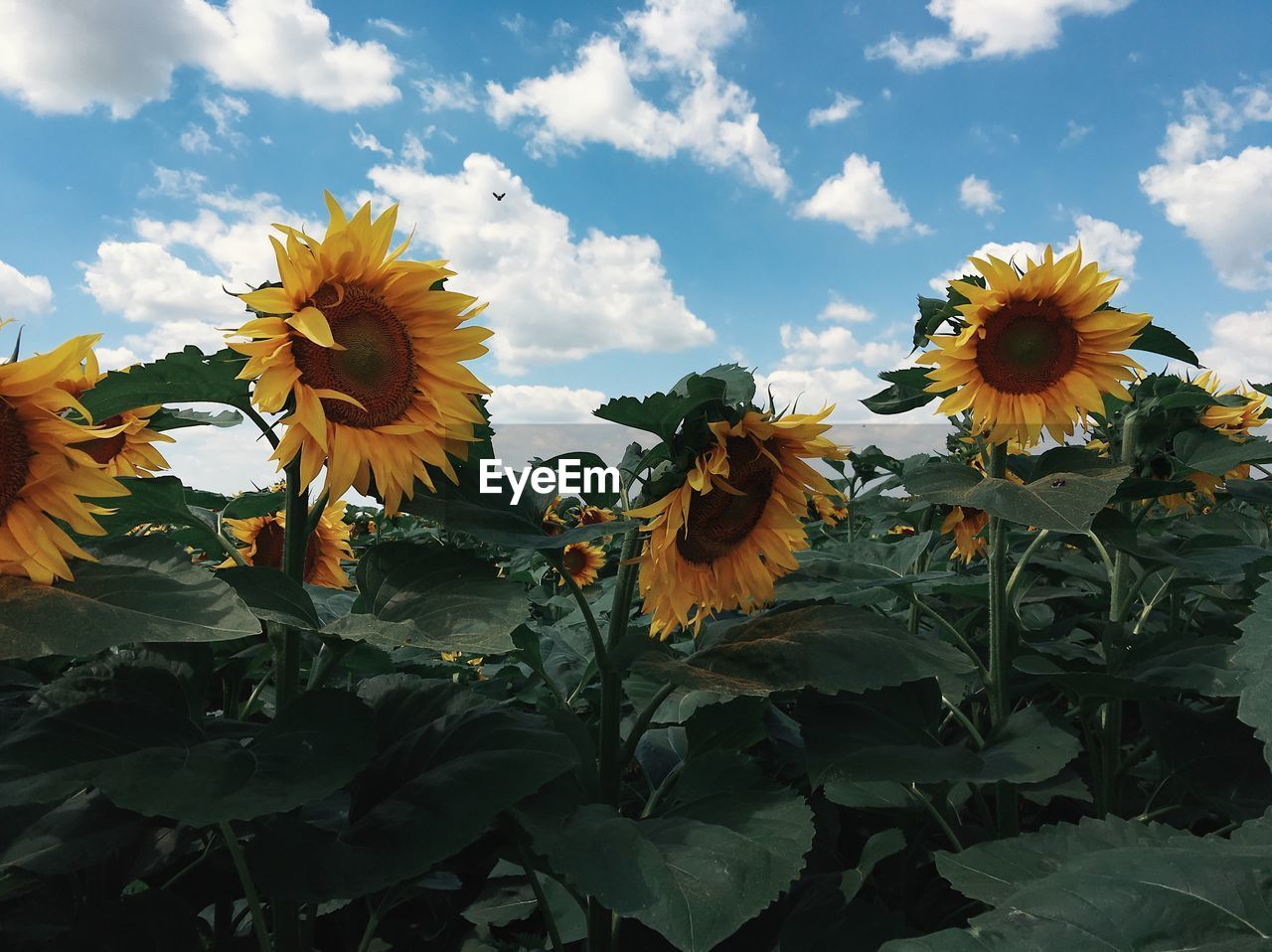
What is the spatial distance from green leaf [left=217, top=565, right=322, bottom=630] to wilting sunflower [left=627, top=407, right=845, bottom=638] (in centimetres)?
66

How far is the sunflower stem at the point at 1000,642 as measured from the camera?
208cm

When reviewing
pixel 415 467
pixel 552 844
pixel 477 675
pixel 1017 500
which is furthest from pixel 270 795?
pixel 477 675

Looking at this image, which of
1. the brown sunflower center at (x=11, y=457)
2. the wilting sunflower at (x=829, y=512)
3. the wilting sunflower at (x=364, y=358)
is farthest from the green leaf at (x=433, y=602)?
the wilting sunflower at (x=829, y=512)

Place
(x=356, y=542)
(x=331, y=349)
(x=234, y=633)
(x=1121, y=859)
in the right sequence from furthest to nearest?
(x=356, y=542) → (x=331, y=349) → (x=234, y=633) → (x=1121, y=859)

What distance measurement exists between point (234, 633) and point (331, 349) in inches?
24.5

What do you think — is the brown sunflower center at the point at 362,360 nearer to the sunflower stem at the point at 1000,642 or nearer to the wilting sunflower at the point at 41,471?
the wilting sunflower at the point at 41,471

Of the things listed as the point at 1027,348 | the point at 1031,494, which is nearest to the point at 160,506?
the point at 1031,494

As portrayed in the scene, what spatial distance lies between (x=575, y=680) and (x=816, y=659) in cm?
105

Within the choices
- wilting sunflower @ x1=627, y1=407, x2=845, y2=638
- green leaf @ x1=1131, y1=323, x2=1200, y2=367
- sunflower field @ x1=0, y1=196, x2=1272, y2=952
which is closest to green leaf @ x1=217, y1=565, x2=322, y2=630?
sunflower field @ x1=0, y1=196, x2=1272, y2=952

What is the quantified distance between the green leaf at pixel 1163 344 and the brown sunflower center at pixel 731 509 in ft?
3.73

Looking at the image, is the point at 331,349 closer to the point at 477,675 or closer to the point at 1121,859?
the point at 1121,859

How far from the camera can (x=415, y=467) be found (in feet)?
5.56

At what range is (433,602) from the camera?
59.6 inches

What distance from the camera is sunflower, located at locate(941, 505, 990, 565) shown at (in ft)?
12.1
